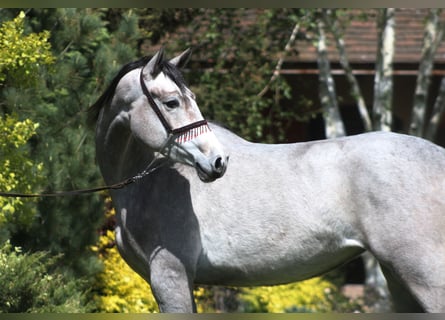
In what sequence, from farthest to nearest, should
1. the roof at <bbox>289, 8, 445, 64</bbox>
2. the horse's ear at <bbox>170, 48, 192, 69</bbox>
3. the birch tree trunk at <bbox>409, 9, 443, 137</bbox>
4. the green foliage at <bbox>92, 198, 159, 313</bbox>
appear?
the roof at <bbox>289, 8, 445, 64</bbox> < the birch tree trunk at <bbox>409, 9, 443, 137</bbox> < the green foliage at <bbox>92, 198, 159, 313</bbox> < the horse's ear at <bbox>170, 48, 192, 69</bbox>

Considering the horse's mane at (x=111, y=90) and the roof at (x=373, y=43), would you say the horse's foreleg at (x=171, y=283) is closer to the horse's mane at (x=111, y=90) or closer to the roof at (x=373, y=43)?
the horse's mane at (x=111, y=90)

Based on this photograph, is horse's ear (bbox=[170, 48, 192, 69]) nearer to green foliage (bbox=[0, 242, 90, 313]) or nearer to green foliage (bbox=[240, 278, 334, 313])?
green foliage (bbox=[0, 242, 90, 313])

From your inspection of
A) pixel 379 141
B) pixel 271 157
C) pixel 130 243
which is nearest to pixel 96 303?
pixel 130 243

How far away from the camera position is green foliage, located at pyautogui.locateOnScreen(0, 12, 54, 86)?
5.07m

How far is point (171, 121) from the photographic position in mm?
4156

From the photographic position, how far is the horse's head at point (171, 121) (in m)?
4.02

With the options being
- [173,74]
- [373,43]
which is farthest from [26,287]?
[373,43]

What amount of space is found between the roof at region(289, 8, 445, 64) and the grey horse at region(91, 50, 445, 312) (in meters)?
6.15

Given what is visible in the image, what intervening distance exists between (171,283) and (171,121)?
84 cm

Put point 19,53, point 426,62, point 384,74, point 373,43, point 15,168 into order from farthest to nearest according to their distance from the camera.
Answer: point 373,43
point 426,62
point 384,74
point 15,168
point 19,53

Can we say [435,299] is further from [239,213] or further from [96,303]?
[96,303]

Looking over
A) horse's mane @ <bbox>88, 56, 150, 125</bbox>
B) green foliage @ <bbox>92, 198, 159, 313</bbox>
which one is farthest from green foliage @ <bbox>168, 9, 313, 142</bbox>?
horse's mane @ <bbox>88, 56, 150, 125</bbox>

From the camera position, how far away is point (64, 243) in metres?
6.92

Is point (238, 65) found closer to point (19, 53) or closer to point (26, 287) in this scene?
point (19, 53)
